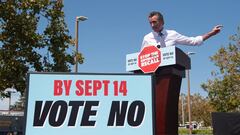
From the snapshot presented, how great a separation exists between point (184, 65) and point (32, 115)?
1.77 metres

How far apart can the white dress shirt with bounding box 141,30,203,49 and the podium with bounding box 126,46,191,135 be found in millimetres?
215

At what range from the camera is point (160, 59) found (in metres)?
3.79

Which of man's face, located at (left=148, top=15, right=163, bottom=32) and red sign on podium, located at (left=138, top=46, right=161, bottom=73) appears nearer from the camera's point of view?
red sign on podium, located at (left=138, top=46, right=161, bottom=73)

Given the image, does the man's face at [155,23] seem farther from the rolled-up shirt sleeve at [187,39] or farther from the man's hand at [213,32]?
the man's hand at [213,32]

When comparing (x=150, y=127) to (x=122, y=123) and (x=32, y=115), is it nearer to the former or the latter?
(x=122, y=123)

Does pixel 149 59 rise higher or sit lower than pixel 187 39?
lower

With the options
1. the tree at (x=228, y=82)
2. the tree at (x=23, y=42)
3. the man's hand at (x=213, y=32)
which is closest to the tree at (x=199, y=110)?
the tree at (x=228, y=82)

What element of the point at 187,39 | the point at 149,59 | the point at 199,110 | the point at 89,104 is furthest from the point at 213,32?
the point at 199,110

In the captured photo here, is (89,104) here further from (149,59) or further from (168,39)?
(168,39)

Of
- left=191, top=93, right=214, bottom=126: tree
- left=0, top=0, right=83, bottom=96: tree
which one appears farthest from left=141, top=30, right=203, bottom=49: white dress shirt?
left=191, top=93, right=214, bottom=126: tree

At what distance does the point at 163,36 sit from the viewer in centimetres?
412

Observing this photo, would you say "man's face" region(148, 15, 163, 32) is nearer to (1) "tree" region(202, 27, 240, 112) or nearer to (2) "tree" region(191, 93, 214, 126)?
(1) "tree" region(202, 27, 240, 112)

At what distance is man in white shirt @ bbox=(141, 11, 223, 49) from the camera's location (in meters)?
4.07

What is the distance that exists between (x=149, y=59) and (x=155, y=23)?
45cm
